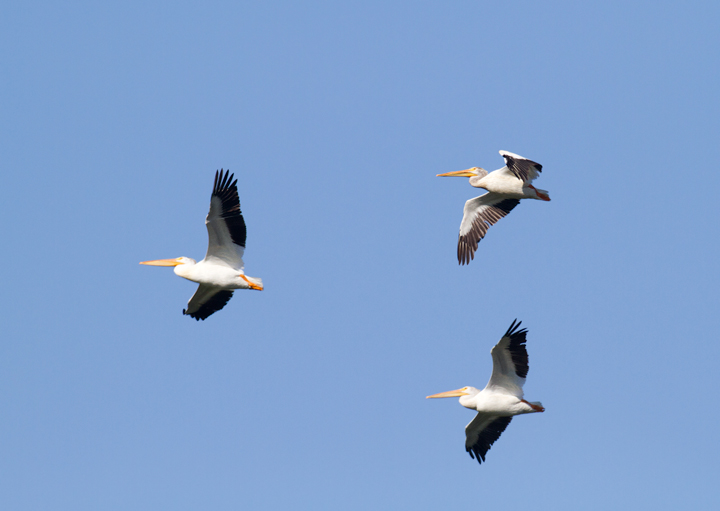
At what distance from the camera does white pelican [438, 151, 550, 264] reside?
17.3 meters

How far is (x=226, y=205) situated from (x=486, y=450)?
5952 mm

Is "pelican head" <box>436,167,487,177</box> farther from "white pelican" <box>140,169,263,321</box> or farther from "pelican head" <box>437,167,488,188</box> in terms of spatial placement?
"white pelican" <box>140,169,263,321</box>

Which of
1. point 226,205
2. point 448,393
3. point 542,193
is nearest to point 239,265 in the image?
point 226,205

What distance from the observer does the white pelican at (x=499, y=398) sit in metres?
15.0

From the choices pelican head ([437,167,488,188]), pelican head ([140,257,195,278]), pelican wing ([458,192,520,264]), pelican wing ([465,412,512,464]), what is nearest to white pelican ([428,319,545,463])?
pelican wing ([465,412,512,464])

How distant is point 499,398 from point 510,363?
25.1 inches

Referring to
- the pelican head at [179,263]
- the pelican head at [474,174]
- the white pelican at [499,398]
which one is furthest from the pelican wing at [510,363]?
the pelican head at [179,263]

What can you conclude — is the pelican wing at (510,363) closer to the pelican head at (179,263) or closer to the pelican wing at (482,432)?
the pelican wing at (482,432)

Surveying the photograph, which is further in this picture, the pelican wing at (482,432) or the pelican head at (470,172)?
the pelican head at (470,172)

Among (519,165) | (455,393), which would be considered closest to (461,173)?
(519,165)

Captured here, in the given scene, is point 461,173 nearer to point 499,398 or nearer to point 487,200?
point 487,200

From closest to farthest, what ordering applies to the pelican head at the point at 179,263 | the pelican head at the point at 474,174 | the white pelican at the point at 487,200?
the pelican head at the point at 179,263 < the white pelican at the point at 487,200 < the pelican head at the point at 474,174

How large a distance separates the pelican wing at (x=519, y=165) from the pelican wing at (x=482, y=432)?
4039 millimetres

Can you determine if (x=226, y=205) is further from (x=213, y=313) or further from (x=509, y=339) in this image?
(x=509, y=339)
